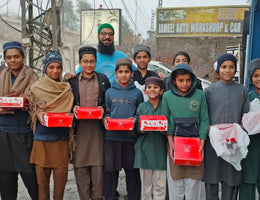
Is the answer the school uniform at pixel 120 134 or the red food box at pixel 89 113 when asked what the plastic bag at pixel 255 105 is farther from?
the red food box at pixel 89 113

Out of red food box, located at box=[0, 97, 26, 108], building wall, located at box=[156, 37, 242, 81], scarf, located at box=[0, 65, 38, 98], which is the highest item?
building wall, located at box=[156, 37, 242, 81]

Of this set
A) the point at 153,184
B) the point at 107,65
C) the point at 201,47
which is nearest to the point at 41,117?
the point at 107,65

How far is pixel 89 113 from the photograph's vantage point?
104 inches

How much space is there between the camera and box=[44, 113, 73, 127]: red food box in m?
2.49

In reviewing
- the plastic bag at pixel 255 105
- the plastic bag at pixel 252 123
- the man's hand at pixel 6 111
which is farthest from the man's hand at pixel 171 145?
the man's hand at pixel 6 111

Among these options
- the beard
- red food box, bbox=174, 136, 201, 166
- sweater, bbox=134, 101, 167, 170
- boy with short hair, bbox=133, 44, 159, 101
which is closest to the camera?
red food box, bbox=174, 136, 201, 166

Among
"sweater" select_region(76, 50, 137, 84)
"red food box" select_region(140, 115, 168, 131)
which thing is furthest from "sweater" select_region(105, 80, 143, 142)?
"sweater" select_region(76, 50, 137, 84)

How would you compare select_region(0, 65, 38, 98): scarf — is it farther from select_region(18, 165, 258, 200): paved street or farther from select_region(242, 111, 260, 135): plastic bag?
select_region(242, 111, 260, 135): plastic bag

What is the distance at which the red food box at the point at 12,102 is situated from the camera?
259cm

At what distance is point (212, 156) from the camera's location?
2621 millimetres

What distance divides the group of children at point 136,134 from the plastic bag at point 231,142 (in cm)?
10

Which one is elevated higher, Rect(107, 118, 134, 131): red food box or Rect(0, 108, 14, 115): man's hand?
Rect(0, 108, 14, 115): man's hand

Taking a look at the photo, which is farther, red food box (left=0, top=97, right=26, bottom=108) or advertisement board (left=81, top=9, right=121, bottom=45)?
advertisement board (left=81, top=9, right=121, bottom=45)

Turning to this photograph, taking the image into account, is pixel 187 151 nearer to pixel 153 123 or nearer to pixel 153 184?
pixel 153 123
